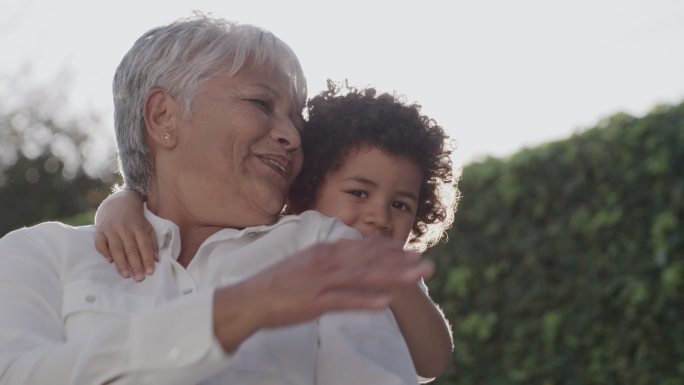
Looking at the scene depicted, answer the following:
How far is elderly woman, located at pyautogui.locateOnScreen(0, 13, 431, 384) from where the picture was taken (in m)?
1.76

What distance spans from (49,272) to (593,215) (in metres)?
4.08

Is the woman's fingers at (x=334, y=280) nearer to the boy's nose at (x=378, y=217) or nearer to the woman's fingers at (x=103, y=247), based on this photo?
the woman's fingers at (x=103, y=247)

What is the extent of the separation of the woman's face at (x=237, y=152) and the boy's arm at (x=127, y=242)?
210 mm

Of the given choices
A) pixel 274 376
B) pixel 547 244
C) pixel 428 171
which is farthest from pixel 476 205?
pixel 274 376

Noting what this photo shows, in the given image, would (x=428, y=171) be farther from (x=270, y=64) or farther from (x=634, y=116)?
(x=634, y=116)

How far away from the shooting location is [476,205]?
7059 millimetres

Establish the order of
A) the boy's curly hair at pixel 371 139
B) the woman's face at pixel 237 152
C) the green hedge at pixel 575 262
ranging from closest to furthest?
the woman's face at pixel 237 152
the boy's curly hair at pixel 371 139
the green hedge at pixel 575 262

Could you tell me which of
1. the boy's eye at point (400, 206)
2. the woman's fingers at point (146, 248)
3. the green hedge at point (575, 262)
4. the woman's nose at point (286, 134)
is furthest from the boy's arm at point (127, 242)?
the green hedge at point (575, 262)

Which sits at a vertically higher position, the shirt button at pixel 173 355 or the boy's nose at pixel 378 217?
the boy's nose at pixel 378 217

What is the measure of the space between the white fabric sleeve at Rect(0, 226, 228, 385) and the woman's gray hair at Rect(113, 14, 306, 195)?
0.87m

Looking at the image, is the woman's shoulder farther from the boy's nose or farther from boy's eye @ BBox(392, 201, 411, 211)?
boy's eye @ BBox(392, 201, 411, 211)

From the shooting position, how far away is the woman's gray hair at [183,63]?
119 inches

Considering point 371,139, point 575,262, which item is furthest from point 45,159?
point 371,139

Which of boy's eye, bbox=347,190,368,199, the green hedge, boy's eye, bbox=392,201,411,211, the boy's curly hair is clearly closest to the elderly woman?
the boy's curly hair
